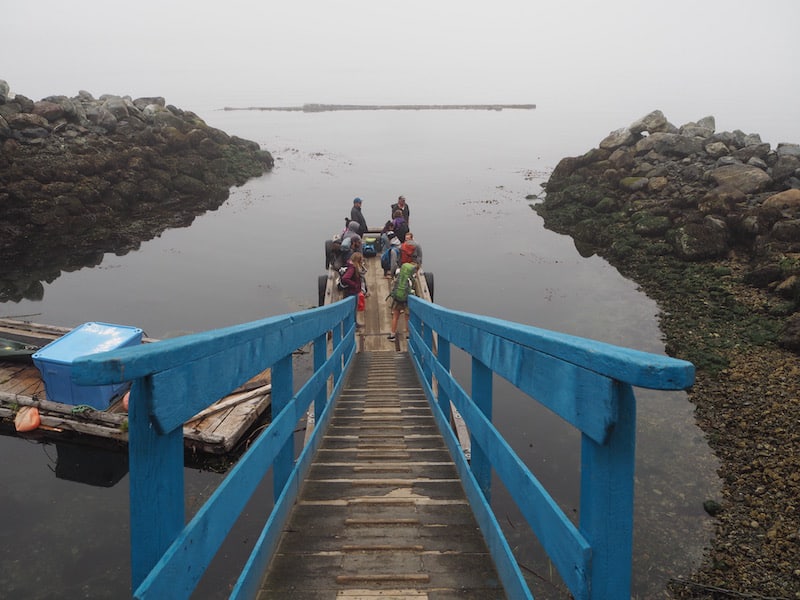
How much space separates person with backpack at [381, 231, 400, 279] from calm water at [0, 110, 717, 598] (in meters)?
3.10

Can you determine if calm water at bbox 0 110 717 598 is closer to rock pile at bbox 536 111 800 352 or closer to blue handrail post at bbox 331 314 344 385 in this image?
rock pile at bbox 536 111 800 352

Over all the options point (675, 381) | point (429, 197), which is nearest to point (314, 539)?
point (675, 381)

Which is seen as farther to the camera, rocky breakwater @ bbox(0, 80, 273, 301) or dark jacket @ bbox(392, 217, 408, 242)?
rocky breakwater @ bbox(0, 80, 273, 301)

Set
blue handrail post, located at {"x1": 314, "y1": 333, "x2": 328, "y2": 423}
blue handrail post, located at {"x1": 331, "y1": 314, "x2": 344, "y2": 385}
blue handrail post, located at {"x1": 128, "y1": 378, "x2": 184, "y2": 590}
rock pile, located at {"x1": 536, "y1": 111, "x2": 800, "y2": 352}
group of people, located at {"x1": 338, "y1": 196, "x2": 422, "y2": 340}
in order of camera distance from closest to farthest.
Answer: blue handrail post, located at {"x1": 128, "y1": 378, "x2": 184, "y2": 590}, blue handrail post, located at {"x1": 314, "y1": 333, "x2": 328, "y2": 423}, blue handrail post, located at {"x1": 331, "y1": 314, "x2": 344, "y2": 385}, group of people, located at {"x1": 338, "y1": 196, "x2": 422, "y2": 340}, rock pile, located at {"x1": 536, "y1": 111, "x2": 800, "y2": 352}

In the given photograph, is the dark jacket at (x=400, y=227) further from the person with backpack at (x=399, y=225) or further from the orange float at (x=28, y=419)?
the orange float at (x=28, y=419)

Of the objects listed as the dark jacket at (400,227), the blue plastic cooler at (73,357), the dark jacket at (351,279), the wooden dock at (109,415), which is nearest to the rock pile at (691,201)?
the dark jacket at (400,227)

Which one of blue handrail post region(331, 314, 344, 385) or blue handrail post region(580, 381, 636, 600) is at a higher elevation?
blue handrail post region(580, 381, 636, 600)

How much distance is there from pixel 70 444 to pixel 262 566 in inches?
378

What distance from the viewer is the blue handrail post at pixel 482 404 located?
327cm

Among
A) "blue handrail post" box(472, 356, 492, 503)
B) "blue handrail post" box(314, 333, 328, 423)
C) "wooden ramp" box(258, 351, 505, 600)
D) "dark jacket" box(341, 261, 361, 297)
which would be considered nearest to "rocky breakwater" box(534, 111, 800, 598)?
"wooden ramp" box(258, 351, 505, 600)

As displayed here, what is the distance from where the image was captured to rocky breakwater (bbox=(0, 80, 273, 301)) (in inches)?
1030

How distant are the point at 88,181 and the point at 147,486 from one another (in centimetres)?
3399

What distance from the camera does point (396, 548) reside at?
295 cm

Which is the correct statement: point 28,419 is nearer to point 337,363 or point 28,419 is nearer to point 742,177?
point 337,363
